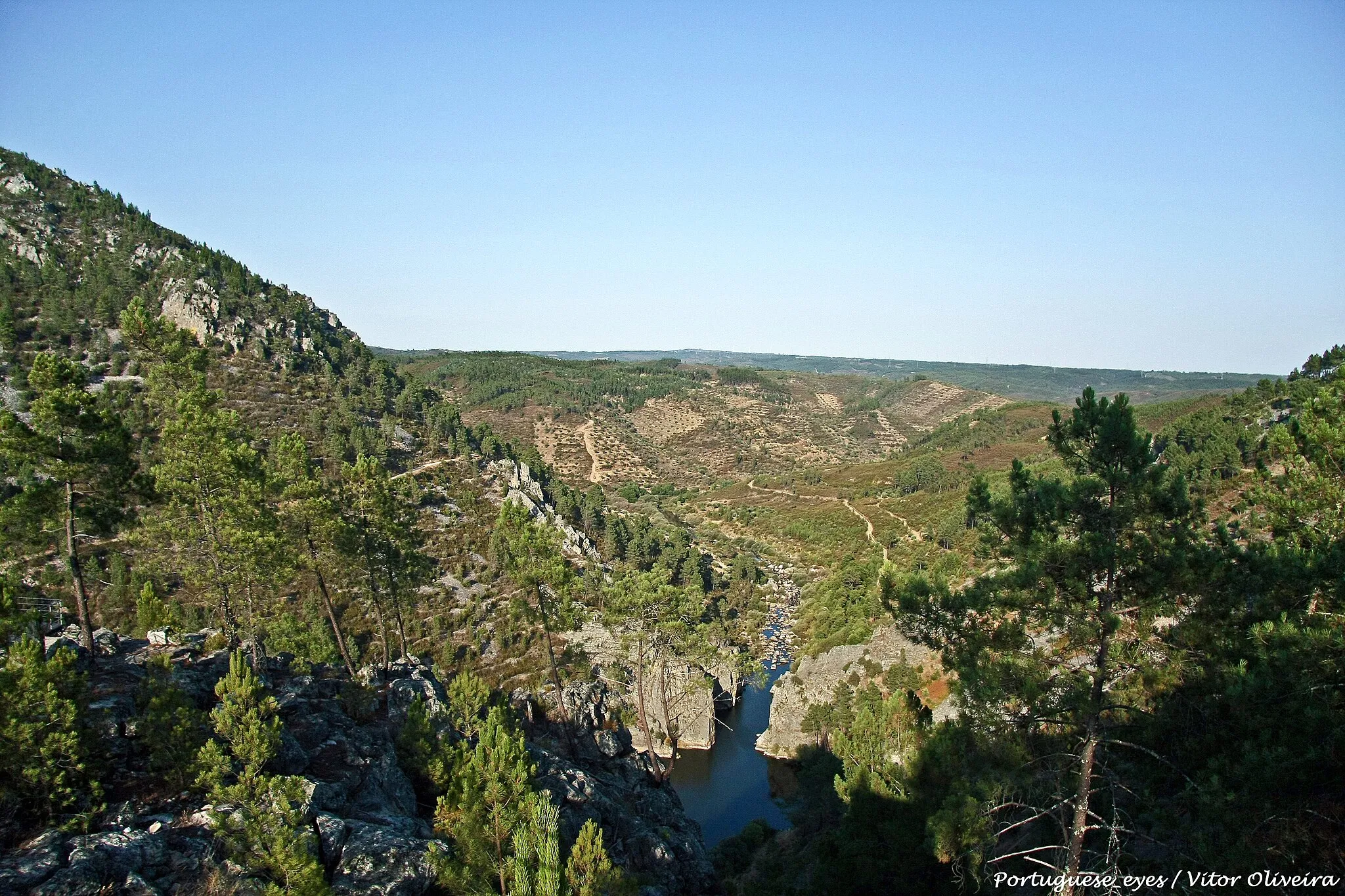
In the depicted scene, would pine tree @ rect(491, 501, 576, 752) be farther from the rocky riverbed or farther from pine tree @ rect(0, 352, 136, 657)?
the rocky riverbed

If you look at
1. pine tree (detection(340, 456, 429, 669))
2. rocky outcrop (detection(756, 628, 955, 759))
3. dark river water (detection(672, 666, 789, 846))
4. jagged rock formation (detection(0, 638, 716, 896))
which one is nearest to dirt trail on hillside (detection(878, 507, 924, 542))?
rocky outcrop (detection(756, 628, 955, 759))

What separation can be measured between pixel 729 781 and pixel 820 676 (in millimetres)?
9773

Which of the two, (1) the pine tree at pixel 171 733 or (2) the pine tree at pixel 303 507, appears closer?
(1) the pine tree at pixel 171 733

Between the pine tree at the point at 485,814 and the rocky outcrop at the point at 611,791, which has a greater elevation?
the pine tree at the point at 485,814

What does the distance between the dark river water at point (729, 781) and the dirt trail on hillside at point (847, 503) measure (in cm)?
3309

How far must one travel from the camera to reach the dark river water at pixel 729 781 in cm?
3959

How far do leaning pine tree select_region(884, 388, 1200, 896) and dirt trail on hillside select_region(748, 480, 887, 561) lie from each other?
62780mm

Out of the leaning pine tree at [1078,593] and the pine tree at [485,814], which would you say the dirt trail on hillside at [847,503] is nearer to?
the leaning pine tree at [1078,593]

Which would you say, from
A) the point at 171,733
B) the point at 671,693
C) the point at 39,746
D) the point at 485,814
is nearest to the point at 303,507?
Result: the point at 171,733

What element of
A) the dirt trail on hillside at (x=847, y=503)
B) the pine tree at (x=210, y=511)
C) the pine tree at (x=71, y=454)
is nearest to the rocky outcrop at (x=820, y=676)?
the dirt trail on hillside at (x=847, y=503)

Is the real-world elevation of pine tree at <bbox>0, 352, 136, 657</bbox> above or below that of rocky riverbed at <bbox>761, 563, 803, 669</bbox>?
above

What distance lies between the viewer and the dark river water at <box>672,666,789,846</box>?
39594 millimetres

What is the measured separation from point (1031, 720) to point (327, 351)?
10043 cm

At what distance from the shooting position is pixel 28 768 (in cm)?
1084
